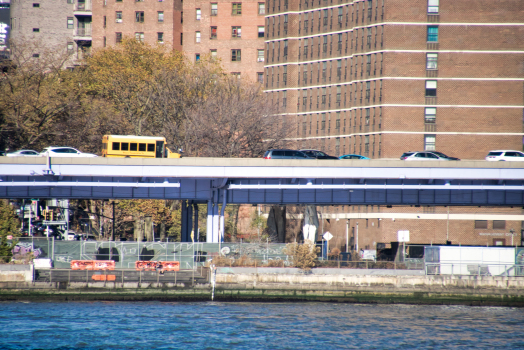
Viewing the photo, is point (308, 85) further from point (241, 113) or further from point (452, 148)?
point (241, 113)

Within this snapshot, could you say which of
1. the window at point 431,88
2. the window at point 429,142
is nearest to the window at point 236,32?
the window at point 431,88

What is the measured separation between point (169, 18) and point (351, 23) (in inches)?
1353

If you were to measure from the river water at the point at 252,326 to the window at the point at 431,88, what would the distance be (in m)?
54.3

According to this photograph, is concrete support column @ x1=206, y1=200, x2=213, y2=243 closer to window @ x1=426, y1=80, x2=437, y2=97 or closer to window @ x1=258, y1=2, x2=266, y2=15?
window @ x1=426, y1=80, x2=437, y2=97

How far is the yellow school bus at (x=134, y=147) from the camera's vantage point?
63.2 m

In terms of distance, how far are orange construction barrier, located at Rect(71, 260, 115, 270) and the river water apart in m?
2.99

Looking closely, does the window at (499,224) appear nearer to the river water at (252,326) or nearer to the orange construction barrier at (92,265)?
the river water at (252,326)

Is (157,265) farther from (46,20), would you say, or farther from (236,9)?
(46,20)

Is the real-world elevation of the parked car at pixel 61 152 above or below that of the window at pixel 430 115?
below

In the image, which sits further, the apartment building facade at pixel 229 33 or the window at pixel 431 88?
the apartment building facade at pixel 229 33

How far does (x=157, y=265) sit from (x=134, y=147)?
1211 cm

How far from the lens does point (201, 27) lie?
129m

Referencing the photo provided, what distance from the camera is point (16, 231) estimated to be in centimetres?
7106

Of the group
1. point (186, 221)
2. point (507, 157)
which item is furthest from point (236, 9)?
point (507, 157)
